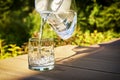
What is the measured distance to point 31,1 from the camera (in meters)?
5.59

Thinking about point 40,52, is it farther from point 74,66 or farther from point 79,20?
point 79,20

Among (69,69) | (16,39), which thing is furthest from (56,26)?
(16,39)

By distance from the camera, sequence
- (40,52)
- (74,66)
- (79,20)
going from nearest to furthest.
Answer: (40,52)
(74,66)
(79,20)

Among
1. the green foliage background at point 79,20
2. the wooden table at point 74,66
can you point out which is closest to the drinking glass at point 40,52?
the wooden table at point 74,66

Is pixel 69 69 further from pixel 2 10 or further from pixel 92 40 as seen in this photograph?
pixel 2 10

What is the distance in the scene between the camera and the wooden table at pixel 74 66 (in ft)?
4.52

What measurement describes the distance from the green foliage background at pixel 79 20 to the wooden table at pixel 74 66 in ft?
9.02

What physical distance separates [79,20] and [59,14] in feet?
12.0

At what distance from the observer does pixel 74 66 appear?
157 cm

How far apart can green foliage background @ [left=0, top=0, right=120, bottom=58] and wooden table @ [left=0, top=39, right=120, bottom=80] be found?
2.75 metres

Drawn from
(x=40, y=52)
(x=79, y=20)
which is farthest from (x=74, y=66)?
(x=79, y=20)

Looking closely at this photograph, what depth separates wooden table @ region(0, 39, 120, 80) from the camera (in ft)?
4.52

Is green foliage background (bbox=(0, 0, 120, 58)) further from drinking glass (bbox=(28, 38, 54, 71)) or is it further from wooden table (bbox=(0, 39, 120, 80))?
drinking glass (bbox=(28, 38, 54, 71))

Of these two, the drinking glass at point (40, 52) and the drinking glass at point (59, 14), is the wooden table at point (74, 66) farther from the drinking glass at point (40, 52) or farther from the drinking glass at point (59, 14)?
the drinking glass at point (59, 14)
